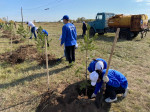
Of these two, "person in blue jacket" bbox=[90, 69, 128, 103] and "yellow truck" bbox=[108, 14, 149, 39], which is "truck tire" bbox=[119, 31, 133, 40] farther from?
"person in blue jacket" bbox=[90, 69, 128, 103]

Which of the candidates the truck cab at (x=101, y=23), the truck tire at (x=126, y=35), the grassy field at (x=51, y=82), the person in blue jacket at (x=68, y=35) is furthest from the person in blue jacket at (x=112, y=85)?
the truck cab at (x=101, y=23)

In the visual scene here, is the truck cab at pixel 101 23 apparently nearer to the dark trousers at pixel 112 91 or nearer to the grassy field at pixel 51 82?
the grassy field at pixel 51 82

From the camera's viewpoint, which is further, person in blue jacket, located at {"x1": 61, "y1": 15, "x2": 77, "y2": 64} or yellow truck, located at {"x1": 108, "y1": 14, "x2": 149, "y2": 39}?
yellow truck, located at {"x1": 108, "y1": 14, "x2": 149, "y2": 39}

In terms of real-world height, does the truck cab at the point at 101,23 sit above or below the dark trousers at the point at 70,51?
above

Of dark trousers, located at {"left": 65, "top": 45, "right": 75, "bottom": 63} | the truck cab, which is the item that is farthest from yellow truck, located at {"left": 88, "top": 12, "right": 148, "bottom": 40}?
dark trousers, located at {"left": 65, "top": 45, "right": 75, "bottom": 63}

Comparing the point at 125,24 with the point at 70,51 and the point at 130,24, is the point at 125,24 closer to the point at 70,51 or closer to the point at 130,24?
the point at 130,24

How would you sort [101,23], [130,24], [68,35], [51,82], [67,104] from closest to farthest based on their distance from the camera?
[67,104] → [51,82] → [68,35] → [130,24] → [101,23]

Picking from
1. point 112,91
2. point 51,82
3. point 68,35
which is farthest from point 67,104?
point 68,35

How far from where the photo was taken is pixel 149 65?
204 inches

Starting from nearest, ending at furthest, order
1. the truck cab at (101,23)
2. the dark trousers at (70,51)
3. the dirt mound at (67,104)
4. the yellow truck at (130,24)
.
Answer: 1. the dirt mound at (67,104)
2. the dark trousers at (70,51)
3. the yellow truck at (130,24)
4. the truck cab at (101,23)

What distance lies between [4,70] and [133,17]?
378 inches

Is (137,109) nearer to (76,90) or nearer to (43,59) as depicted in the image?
(76,90)

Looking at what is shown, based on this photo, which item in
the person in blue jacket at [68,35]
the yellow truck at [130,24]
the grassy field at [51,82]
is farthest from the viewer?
the yellow truck at [130,24]

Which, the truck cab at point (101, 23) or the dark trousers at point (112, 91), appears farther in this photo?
the truck cab at point (101, 23)
